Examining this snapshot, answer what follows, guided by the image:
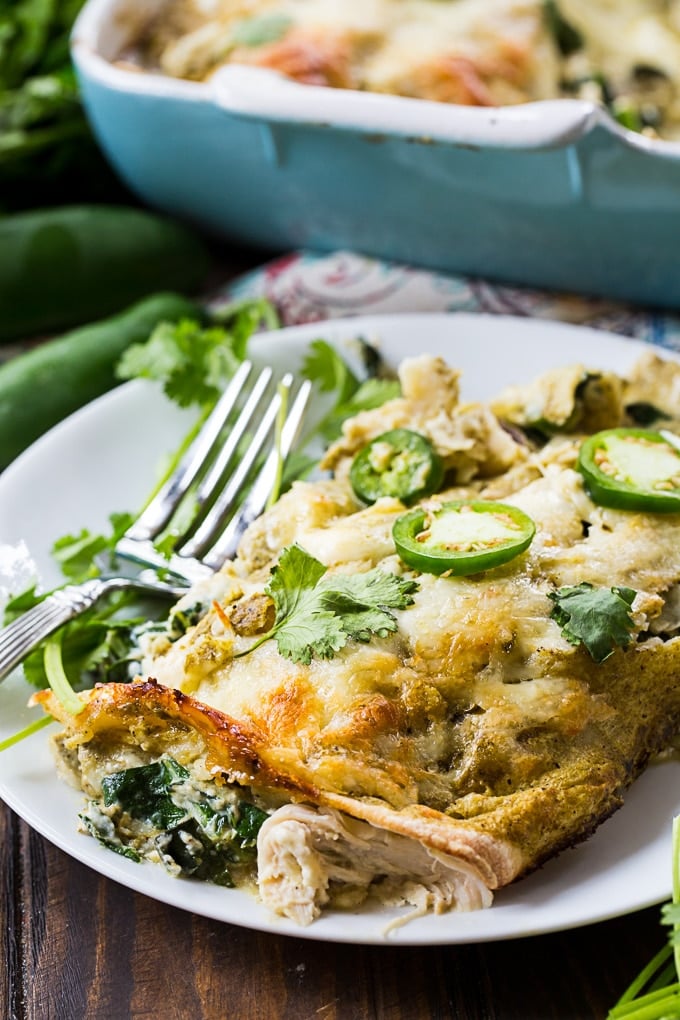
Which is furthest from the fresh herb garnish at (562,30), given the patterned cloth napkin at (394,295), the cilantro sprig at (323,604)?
the cilantro sprig at (323,604)

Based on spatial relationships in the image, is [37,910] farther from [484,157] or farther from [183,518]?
[484,157]

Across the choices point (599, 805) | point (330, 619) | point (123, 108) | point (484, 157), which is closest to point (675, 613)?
point (599, 805)

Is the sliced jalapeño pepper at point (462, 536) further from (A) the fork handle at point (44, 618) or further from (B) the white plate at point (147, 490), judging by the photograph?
(A) the fork handle at point (44, 618)

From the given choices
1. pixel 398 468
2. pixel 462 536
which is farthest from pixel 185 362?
pixel 462 536

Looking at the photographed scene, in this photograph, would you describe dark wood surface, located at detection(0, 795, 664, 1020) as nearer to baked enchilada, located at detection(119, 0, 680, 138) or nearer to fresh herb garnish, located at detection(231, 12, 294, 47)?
baked enchilada, located at detection(119, 0, 680, 138)

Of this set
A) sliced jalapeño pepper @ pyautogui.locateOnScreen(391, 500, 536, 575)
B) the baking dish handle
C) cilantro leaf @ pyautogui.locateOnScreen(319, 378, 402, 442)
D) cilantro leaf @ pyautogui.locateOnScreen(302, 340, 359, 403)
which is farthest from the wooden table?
the baking dish handle

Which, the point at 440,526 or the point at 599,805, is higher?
the point at 440,526
